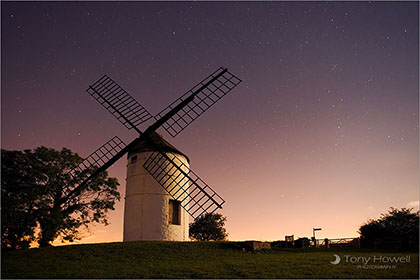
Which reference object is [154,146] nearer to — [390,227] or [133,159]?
[133,159]

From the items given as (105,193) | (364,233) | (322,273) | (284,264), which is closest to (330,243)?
(364,233)

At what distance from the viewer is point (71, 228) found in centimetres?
2117

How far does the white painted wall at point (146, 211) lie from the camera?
2258 centimetres

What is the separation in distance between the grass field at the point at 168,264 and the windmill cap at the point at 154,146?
266 inches

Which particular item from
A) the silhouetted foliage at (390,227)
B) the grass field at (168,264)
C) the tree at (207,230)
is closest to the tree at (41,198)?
the grass field at (168,264)

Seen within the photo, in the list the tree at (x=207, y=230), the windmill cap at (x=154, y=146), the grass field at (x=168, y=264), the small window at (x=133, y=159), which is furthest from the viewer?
the tree at (x=207, y=230)

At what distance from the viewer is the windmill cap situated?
23875 millimetres

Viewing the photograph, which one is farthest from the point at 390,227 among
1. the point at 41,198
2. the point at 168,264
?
the point at 41,198

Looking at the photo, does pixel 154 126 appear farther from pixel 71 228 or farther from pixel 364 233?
pixel 364 233

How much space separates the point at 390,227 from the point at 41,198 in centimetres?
2522

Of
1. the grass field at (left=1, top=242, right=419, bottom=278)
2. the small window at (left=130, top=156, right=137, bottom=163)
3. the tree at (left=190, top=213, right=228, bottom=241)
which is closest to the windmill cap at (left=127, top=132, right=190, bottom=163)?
the small window at (left=130, top=156, right=137, bottom=163)

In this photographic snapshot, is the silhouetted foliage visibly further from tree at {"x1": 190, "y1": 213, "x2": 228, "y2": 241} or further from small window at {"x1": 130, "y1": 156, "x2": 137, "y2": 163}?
tree at {"x1": 190, "y1": 213, "x2": 228, "y2": 241}

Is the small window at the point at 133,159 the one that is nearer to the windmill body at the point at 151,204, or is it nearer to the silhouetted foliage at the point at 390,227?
the windmill body at the point at 151,204

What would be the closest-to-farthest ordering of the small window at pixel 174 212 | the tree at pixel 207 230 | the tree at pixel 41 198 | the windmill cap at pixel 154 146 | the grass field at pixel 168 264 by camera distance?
1. the grass field at pixel 168 264
2. the tree at pixel 41 198
3. the small window at pixel 174 212
4. the windmill cap at pixel 154 146
5. the tree at pixel 207 230
